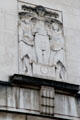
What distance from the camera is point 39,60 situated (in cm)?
1311

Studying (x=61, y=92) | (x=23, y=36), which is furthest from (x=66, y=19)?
(x=61, y=92)

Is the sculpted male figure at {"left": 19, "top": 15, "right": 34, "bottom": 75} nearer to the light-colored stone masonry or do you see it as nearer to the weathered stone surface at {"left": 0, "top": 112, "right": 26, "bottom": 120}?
the light-colored stone masonry

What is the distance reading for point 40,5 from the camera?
14.1 meters

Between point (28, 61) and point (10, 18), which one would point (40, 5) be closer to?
point (10, 18)

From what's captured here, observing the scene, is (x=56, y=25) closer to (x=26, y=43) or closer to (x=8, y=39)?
(x=26, y=43)

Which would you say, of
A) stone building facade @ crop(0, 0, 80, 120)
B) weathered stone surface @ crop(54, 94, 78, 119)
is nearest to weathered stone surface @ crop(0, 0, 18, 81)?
stone building facade @ crop(0, 0, 80, 120)

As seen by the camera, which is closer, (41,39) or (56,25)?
(41,39)

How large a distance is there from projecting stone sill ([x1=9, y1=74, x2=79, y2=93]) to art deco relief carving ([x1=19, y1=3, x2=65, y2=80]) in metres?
0.38

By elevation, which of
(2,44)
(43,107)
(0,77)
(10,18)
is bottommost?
(43,107)

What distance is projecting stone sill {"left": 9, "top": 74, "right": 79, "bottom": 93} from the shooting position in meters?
12.2

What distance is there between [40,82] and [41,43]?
4.89 feet

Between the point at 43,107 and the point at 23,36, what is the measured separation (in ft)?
7.86

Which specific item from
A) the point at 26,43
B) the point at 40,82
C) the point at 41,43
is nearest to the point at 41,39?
the point at 41,43

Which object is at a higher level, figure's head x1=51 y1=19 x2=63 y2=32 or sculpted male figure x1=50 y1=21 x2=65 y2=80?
figure's head x1=51 y1=19 x2=63 y2=32
